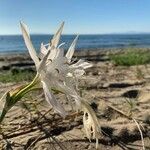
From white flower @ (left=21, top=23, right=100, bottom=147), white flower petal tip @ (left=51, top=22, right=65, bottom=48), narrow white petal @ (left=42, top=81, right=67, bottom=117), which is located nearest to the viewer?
narrow white petal @ (left=42, top=81, right=67, bottom=117)

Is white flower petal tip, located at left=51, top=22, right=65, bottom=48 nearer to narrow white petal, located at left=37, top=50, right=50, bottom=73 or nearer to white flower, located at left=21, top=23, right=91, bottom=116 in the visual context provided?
white flower, located at left=21, top=23, right=91, bottom=116

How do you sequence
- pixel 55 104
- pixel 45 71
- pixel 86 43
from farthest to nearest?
pixel 86 43
pixel 45 71
pixel 55 104

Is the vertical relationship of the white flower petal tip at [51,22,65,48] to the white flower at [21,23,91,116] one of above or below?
above

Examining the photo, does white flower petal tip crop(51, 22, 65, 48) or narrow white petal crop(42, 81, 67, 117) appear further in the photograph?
white flower petal tip crop(51, 22, 65, 48)

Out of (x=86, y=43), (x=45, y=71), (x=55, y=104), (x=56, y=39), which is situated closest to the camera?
(x=55, y=104)

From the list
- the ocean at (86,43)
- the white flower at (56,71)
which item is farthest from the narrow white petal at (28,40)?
the ocean at (86,43)

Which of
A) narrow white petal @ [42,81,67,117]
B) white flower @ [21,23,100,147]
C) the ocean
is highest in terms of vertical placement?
white flower @ [21,23,100,147]

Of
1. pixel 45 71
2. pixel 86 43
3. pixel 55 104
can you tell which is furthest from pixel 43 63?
pixel 86 43

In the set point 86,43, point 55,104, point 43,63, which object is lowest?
point 86,43

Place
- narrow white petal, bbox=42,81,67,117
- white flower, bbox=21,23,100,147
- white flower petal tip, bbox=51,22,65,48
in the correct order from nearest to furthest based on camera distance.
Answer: narrow white petal, bbox=42,81,67,117 → white flower, bbox=21,23,100,147 → white flower petal tip, bbox=51,22,65,48

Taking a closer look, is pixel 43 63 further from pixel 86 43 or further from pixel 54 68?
pixel 86 43

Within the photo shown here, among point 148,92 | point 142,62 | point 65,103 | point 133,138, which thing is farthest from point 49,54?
point 142,62

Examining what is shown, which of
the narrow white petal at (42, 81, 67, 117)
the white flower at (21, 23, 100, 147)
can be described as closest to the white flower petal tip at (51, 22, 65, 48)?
the white flower at (21, 23, 100, 147)
